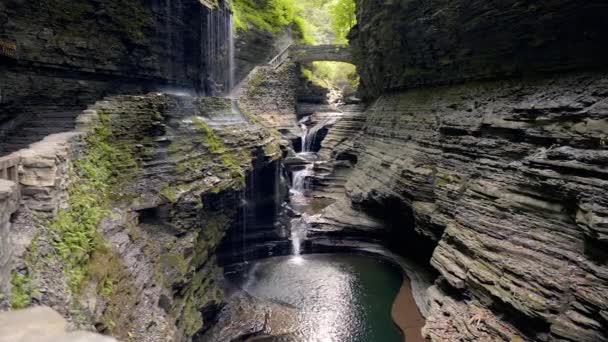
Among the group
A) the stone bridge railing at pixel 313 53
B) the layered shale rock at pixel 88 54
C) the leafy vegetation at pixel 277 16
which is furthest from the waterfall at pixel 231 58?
the stone bridge railing at pixel 313 53

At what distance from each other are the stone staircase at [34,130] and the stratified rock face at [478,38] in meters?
15.7

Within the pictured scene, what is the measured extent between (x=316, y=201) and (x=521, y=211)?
15.8 metres

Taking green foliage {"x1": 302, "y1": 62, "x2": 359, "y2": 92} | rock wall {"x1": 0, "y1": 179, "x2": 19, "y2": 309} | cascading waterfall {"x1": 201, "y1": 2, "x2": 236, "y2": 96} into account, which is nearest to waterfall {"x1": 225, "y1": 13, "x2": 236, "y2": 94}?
cascading waterfall {"x1": 201, "y1": 2, "x2": 236, "y2": 96}

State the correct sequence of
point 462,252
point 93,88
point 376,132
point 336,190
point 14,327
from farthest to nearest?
point 336,190, point 376,132, point 93,88, point 462,252, point 14,327

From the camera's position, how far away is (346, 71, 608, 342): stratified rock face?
7930 mm

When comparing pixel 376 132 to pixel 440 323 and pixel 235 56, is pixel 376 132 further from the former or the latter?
pixel 235 56

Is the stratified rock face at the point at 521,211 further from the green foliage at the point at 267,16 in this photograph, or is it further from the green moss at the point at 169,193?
the green foliage at the point at 267,16

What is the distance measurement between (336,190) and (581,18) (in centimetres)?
1705

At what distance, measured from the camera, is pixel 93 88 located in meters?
18.4

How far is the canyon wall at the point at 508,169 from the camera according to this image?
816 cm

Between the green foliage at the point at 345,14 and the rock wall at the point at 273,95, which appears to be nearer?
the rock wall at the point at 273,95

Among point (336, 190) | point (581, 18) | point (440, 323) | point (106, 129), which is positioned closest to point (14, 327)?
point (106, 129)

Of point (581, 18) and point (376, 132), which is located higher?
point (581, 18)

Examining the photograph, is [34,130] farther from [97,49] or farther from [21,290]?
[21,290]
